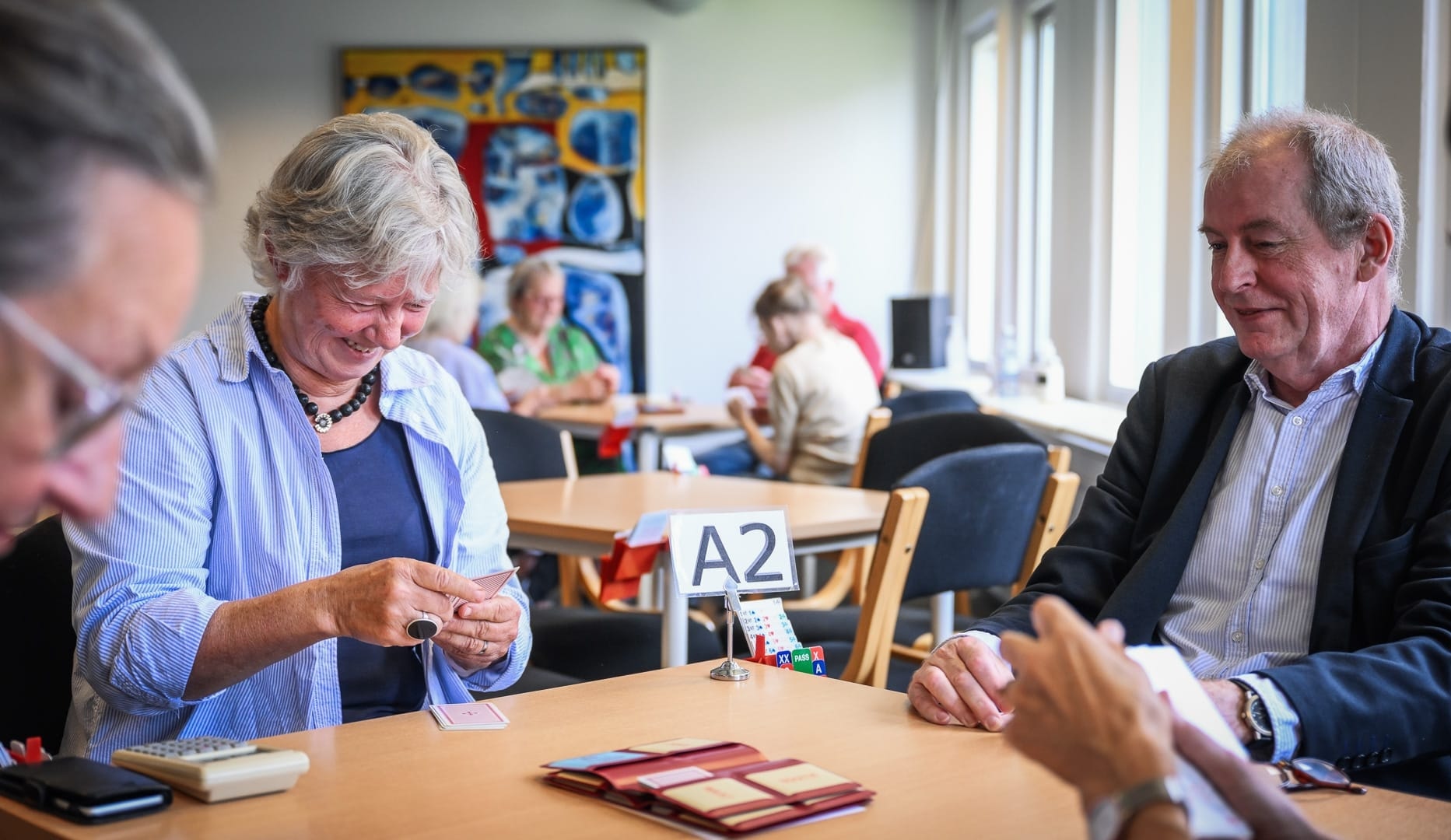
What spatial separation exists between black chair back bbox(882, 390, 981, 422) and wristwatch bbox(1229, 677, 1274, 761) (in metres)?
3.30

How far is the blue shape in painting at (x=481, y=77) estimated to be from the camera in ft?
26.6

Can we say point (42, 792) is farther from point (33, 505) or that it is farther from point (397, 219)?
point (397, 219)

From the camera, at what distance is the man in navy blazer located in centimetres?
165

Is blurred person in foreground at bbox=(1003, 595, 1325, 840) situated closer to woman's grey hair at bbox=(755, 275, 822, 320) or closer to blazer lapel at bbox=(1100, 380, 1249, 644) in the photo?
blazer lapel at bbox=(1100, 380, 1249, 644)

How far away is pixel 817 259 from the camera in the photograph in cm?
721

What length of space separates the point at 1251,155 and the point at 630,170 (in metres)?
6.48

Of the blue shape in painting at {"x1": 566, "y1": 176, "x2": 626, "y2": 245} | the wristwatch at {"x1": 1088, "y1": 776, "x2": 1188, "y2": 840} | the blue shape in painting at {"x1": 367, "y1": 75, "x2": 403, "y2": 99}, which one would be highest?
the blue shape in painting at {"x1": 367, "y1": 75, "x2": 403, "y2": 99}

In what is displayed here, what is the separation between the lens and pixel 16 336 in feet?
2.25

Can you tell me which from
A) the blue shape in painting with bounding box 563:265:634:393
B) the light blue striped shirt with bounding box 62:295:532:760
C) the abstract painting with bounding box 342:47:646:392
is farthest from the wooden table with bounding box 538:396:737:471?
the light blue striped shirt with bounding box 62:295:532:760

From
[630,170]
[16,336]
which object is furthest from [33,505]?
[630,170]

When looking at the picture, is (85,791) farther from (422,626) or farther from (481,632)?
(481,632)

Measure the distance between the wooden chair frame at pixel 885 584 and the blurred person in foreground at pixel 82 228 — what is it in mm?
1818

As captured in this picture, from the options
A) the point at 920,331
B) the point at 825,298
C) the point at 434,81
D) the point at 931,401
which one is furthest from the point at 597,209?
the point at 931,401

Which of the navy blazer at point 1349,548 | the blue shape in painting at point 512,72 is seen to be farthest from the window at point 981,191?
the navy blazer at point 1349,548
